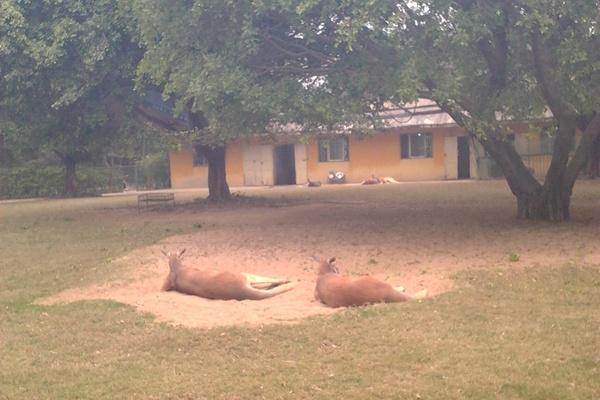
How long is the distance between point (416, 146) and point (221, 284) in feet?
82.2

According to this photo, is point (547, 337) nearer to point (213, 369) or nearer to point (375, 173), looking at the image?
point (213, 369)

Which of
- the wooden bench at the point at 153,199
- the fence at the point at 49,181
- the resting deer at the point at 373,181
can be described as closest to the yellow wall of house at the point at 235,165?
the fence at the point at 49,181

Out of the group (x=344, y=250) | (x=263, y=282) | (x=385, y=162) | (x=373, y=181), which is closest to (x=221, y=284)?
(x=263, y=282)

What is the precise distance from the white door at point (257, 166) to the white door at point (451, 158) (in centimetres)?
862

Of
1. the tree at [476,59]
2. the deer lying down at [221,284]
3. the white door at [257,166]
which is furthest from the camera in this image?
the white door at [257,166]

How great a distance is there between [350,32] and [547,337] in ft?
18.3

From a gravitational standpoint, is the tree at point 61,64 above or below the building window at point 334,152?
above

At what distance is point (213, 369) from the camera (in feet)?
19.4

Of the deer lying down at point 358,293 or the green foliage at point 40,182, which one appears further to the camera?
the green foliage at point 40,182

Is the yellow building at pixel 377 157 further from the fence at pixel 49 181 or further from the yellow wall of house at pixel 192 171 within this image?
the fence at pixel 49 181

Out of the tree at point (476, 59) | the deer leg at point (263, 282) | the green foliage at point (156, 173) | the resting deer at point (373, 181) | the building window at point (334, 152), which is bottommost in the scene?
the deer leg at point (263, 282)

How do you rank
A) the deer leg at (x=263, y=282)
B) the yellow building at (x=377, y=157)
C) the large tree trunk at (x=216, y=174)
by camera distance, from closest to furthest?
the deer leg at (x=263, y=282) → the large tree trunk at (x=216, y=174) → the yellow building at (x=377, y=157)

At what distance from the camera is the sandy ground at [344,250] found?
8.41 m

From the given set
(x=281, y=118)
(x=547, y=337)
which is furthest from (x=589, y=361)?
(x=281, y=118)
